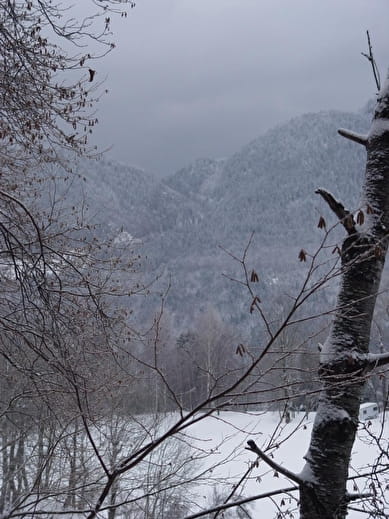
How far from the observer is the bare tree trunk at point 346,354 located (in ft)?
7.29

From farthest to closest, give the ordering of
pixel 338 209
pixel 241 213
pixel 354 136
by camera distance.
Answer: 1. pixel 241 213
2. pixel 354 136
3. pixel 338 209

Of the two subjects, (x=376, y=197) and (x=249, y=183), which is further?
(x=249, y=183)

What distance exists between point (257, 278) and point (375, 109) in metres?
1.23

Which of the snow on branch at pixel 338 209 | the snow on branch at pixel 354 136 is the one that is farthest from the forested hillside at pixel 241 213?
the snow on branch at pixel 338 209

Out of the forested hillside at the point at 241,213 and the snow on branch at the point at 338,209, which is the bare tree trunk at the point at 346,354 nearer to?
the snow on branch at the point at 338,209

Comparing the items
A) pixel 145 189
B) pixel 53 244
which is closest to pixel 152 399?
pixel 53 244

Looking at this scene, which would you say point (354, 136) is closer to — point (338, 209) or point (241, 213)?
point (338, 209)

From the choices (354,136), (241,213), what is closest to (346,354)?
(354,136)

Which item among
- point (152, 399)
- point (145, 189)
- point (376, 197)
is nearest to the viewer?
point (376, 197)

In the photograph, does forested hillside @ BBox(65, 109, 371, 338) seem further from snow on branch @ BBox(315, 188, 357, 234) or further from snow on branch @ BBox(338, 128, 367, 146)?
snow on branch @ BBox(315, 188, 357, 234)

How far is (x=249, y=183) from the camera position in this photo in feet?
653

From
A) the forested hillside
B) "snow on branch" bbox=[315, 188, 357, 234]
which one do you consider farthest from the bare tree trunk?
the forested hillside

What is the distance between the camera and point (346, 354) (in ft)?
7.47

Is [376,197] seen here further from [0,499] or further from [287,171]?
[287,171]
